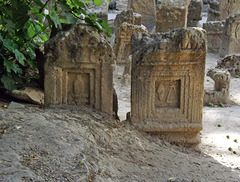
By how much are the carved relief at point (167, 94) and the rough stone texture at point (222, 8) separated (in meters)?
9.45

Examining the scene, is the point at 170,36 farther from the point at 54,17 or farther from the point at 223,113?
the point at 223,113

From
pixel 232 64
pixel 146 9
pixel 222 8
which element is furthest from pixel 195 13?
pixel 232 64

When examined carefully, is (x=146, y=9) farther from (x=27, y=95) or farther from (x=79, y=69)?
(x=79, y=69)

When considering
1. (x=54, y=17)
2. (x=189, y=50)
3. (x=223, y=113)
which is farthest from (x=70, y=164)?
(x=223, y=113)

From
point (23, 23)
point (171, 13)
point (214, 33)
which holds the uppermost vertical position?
point (171, 13)

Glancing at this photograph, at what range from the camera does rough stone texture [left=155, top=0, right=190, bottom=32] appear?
28.0ft

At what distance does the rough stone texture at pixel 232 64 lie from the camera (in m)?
7.74

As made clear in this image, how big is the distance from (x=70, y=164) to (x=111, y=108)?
1.27 meters

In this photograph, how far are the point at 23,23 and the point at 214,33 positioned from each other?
841 centimetres

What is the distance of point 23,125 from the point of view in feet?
8.87

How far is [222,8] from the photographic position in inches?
488

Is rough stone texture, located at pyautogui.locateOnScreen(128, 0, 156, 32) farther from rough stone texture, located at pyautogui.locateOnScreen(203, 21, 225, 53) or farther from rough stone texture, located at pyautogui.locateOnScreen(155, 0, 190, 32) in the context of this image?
rough stone texture, located at pyautogui.locateOnScreen(155, 0, 190, 32)

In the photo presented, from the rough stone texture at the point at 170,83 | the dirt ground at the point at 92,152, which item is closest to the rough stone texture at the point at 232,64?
the dirt ground at the point at 92,152

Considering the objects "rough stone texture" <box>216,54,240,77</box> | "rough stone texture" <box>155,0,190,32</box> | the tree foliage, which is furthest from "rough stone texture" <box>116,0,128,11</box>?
the tree foliage
